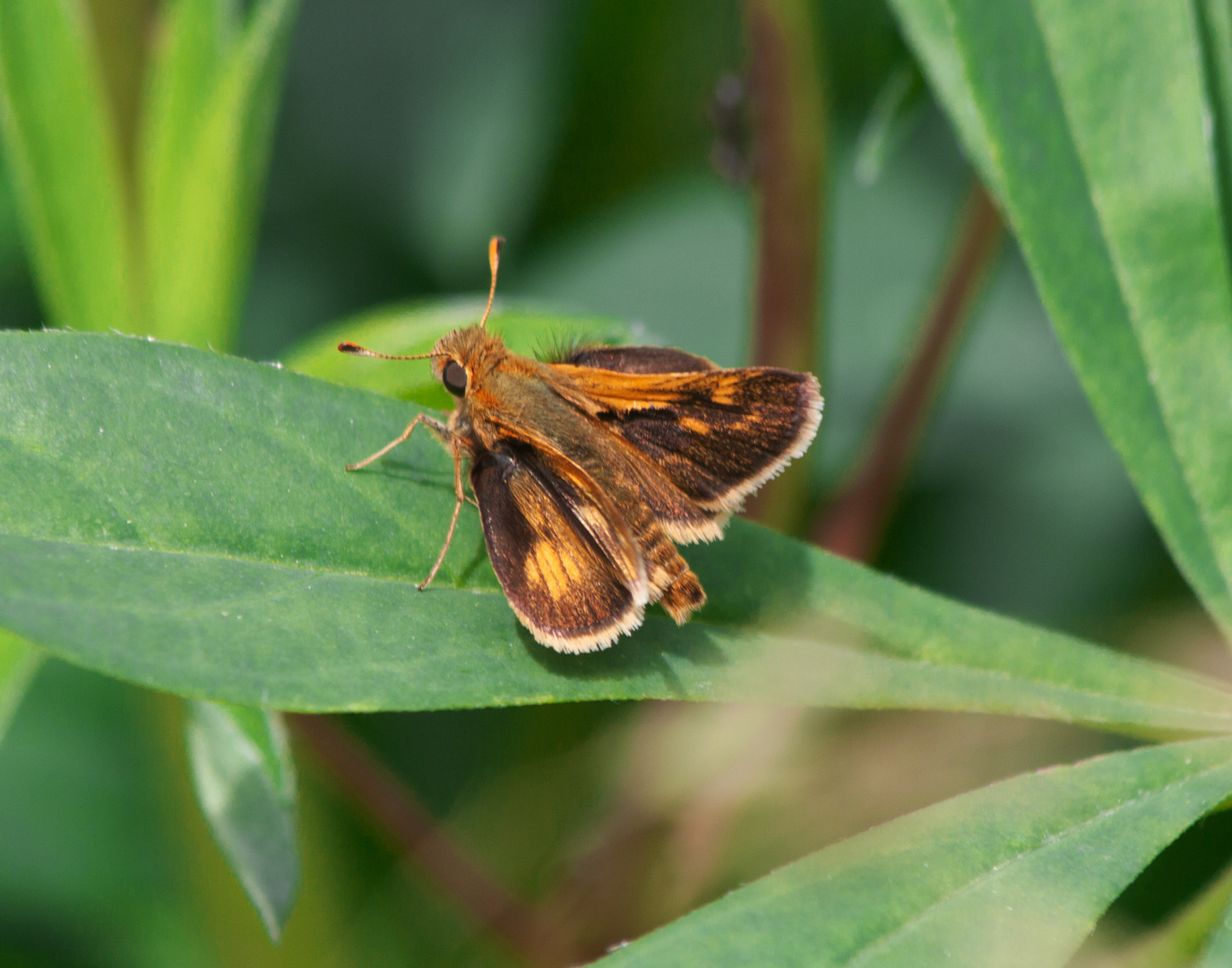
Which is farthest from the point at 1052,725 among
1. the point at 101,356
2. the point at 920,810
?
the point at 101,356

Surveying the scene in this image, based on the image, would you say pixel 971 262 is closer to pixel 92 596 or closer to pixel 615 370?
pixel 615 370

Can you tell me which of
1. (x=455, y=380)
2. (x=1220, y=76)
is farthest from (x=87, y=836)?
(x=1220, y=76)

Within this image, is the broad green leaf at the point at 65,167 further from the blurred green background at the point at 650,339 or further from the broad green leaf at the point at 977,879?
the broad green leaf at the point at 977,879

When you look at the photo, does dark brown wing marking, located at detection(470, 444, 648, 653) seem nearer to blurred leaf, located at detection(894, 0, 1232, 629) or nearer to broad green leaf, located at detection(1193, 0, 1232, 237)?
blurred leaf, located at detection(894, 0, 1232, 629)

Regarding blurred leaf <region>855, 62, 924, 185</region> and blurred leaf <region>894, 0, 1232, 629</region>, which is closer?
blurred leaf <region>894, 0, 1232, 629</region>

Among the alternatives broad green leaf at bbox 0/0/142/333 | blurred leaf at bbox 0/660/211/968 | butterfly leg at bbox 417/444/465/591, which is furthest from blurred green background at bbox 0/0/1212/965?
broad green leaf at bbox 0/0/142/333

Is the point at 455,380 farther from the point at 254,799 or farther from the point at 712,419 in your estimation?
the point at 254,799
